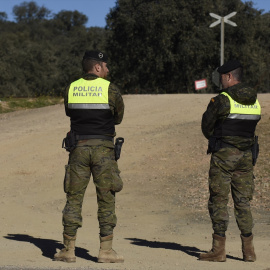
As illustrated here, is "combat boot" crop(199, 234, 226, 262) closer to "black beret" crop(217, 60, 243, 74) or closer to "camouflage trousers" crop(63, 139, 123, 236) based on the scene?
"camouflage trousers" crop(63, 139, 123, 236)

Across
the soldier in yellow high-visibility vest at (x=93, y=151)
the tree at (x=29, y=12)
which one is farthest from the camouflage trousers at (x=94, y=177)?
the tree at (x=29, y=12)

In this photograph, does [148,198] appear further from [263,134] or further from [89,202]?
[263,134]

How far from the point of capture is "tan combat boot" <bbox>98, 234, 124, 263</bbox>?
6175 millimetres

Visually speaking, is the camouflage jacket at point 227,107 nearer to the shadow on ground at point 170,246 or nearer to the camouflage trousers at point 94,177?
the camouflage trousers at point 94,177

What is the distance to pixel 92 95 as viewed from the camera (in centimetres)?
616

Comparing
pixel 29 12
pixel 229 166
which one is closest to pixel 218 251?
pixel 229 166

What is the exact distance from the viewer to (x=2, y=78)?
5522cm

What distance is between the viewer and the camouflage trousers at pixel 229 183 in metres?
6.36

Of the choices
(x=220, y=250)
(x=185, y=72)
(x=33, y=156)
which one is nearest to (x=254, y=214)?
(x=220, y=250)

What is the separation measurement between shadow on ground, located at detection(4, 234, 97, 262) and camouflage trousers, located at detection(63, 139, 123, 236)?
463 millimetres

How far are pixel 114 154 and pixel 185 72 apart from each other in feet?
127

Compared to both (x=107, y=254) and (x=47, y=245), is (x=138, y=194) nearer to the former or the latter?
(x=47, y=245)

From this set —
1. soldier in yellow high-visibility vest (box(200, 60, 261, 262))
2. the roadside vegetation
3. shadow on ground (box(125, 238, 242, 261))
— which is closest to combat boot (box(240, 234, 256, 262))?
soldier in yellow high-visibility vest (box(200, 60, 261, 262))

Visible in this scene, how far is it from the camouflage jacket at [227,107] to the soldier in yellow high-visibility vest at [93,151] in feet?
2.80
